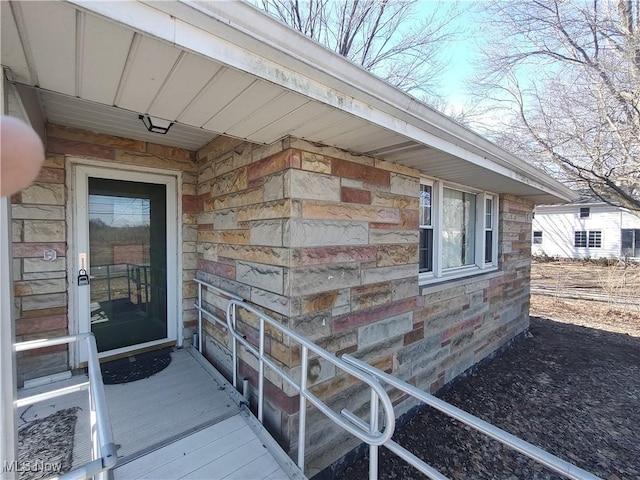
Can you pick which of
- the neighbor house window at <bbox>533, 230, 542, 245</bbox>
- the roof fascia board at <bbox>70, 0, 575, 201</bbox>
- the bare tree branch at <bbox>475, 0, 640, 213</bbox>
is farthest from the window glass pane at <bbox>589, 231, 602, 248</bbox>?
the roof fascia board at <bbox>70, 0, 575, 201</bbox>

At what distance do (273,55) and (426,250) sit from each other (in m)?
3.11

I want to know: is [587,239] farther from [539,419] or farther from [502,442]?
[502,442]

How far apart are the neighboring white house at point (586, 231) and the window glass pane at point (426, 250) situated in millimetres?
14543

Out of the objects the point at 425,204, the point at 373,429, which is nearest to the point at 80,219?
the point at 373,429

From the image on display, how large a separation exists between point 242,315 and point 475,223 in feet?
12.9

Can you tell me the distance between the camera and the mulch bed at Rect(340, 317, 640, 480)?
8.91ft

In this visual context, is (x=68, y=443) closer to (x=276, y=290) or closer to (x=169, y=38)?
(x=276, y=290)

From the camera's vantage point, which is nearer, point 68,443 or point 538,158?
point 68,443

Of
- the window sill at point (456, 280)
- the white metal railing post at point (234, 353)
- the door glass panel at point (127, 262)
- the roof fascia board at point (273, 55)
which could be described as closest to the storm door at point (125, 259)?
the door glass panel at point (127, 262)

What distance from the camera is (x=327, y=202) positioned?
246 cm

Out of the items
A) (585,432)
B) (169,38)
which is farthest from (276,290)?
(585,432)

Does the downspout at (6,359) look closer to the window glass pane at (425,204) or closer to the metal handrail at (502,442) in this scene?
the metal handrail at (502,442)

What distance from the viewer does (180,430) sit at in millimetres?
2230

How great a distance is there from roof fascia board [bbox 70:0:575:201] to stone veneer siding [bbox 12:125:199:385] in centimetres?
241
